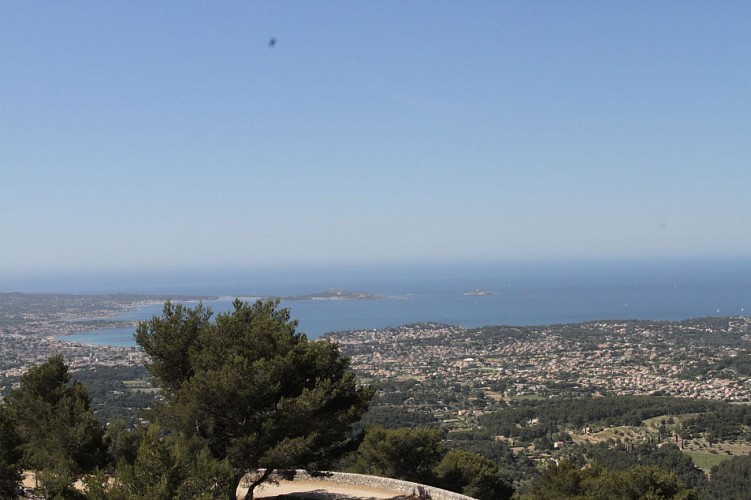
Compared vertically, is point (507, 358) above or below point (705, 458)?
below

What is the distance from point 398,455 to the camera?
702 inches

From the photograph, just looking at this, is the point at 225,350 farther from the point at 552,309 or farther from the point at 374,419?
the point at 552,309

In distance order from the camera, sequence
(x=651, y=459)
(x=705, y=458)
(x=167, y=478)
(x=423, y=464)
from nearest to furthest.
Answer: (x=167, y=478) < (x=423, y=464) < (x=651, y=459) < (x=705, y=458)

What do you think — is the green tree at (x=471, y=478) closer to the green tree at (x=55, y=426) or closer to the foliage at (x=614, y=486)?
the foliage at (x=614, y=486)

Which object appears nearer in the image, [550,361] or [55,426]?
[55,426]

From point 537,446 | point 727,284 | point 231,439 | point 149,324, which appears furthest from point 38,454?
point 727,284

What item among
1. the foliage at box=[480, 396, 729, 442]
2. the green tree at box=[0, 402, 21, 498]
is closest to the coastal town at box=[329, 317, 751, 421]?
the foliage at box=[480, 396, 729, 442]

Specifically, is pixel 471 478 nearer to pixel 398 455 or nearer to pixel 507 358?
pixel 398 455

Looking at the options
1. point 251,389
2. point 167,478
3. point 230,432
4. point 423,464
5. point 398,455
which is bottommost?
point 423,464

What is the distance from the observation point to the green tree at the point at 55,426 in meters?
10.9

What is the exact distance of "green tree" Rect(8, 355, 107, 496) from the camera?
10.9m

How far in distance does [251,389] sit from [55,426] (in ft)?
12.7

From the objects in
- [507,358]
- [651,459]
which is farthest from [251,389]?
[507,358]

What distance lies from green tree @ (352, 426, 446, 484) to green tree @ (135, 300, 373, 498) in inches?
241
